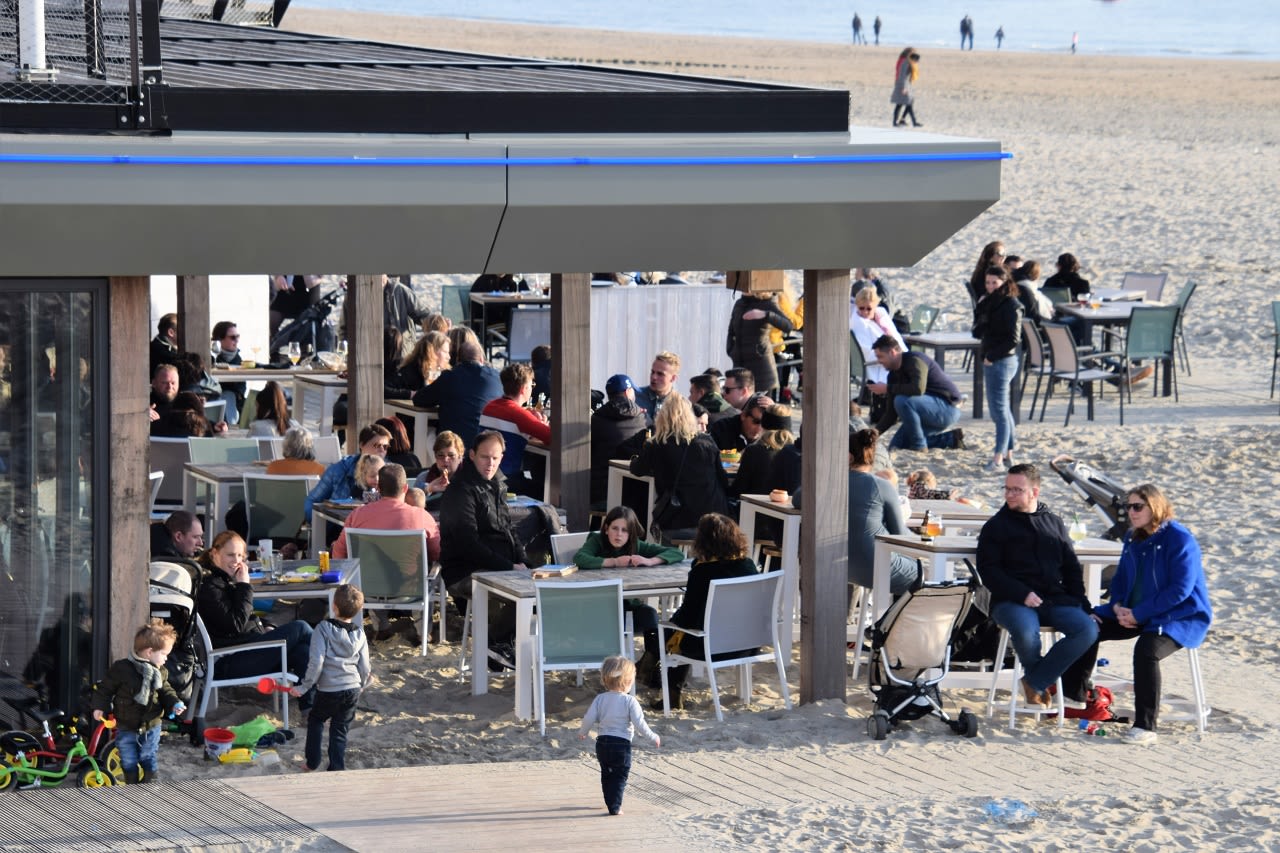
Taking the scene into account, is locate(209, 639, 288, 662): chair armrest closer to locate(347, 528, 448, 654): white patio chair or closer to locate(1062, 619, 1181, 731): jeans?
locate(347, 528, 448, 654): white patio chair

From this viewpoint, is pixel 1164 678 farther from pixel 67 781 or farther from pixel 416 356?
pixel 416 356

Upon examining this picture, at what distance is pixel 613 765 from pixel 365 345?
Answer: 735 cm

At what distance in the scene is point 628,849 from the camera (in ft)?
23.2

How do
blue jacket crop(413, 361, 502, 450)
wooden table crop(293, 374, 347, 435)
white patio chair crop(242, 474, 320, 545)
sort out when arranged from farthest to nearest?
wooden table crop(293, 374, 347, 435) → blue jacket crop(413, 361, 502, 450) → white patio chair crop(242, 474, 320, 545)

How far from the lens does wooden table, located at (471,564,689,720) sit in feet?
29.5

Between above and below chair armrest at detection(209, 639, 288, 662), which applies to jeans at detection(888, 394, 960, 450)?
above

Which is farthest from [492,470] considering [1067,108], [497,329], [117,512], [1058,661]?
[1067,108]

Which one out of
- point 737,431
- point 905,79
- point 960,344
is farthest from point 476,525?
point 905,79

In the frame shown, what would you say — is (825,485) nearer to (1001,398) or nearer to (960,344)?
(1001,398)

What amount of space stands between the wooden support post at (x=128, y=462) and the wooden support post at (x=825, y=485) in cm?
307

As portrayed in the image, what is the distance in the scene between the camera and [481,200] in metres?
7.94

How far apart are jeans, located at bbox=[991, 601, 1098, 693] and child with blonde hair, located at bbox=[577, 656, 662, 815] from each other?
2198 mm

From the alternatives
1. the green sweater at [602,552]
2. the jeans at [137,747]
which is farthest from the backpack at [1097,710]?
the jeans at [137,747]

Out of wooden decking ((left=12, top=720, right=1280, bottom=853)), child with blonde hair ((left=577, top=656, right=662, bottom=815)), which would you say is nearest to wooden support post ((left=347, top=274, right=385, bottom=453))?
wooden decking ((left=12, top=720, right=1280, bottom=853))
